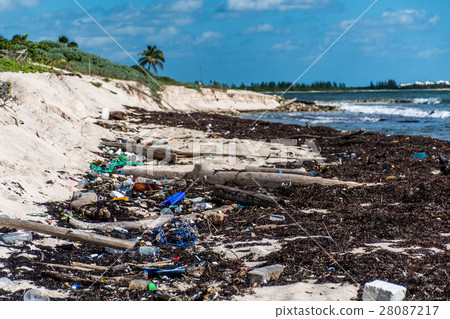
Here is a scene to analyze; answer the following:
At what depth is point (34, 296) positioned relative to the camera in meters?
3.34

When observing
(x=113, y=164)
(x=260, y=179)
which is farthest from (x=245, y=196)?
(x=113, y=164)

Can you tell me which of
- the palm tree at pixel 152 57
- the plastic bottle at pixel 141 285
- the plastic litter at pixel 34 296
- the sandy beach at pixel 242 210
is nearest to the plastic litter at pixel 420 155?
the sandy beach at pixel 242 210

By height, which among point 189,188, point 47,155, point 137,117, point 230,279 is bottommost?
point 230,279

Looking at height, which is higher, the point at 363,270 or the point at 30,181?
the point at 30,181

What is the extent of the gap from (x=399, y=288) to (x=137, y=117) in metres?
13.7

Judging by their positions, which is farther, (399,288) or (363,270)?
(363,270)

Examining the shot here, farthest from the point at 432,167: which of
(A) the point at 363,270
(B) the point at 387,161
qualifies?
(A) the point at 363,270

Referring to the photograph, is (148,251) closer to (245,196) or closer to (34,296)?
(34,296)

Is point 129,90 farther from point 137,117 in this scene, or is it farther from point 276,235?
point 276,235

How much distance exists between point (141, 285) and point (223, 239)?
5.43 feet

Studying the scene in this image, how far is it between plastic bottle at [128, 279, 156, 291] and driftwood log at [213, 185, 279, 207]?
3036 millimetres

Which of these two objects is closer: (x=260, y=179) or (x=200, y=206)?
(x=200, y=206)

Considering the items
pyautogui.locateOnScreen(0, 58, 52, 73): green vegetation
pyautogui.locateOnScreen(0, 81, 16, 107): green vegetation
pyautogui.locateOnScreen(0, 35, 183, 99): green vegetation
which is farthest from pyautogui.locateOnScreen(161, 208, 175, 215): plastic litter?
pyautogui.locateOnScreen(0, 35, 183, 99): green vegetation

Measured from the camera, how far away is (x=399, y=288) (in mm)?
3277
